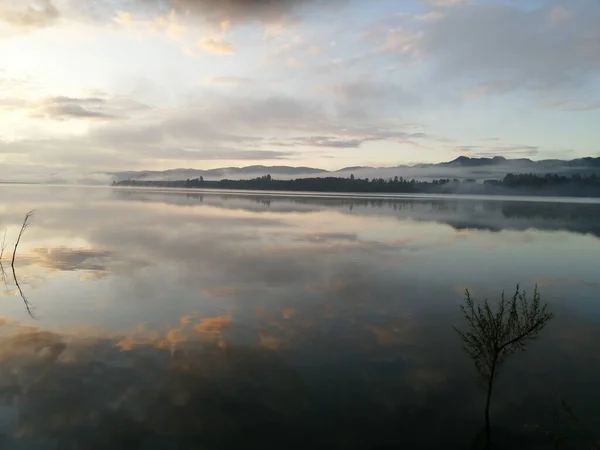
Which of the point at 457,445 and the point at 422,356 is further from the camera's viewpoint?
the point at 422,356

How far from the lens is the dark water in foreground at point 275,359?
35.2 ft

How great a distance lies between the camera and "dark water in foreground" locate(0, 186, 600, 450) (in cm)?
1072

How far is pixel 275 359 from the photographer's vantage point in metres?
14.6

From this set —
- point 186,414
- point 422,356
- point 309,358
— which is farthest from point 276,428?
point 422,356

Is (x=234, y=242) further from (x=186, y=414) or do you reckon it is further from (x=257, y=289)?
(x=186, y=414)

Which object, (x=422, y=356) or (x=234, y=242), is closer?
(x=422, y=356)

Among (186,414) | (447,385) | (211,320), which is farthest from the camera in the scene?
(211,320)

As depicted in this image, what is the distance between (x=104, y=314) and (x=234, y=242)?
24085 mm

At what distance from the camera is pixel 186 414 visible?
37.0 feet

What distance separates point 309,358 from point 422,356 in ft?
13.0

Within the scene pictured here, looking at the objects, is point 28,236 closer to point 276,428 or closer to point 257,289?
point 257,289

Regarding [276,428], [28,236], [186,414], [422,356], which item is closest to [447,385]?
[422,356]

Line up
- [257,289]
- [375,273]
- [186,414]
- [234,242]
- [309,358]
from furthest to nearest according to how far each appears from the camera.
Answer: [234,242], [375,273], [257,289], [309,358], [186,414]

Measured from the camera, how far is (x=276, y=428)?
10734mm
